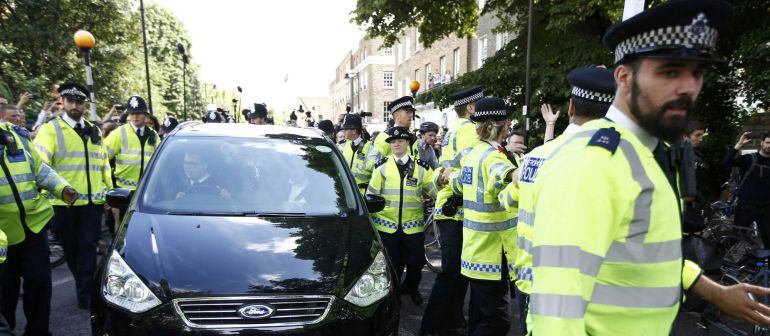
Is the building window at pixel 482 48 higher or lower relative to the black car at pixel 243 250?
higher

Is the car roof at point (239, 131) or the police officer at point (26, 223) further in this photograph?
the car roof at point (239, 131)

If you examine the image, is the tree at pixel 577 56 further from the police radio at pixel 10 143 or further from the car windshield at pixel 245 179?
the police radio at pixel 10 143

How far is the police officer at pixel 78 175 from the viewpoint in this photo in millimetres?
4953

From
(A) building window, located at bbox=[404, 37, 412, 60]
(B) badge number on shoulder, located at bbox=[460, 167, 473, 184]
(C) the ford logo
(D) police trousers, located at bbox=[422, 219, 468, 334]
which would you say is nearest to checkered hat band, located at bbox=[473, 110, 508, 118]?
(B) badge number on shoulder, located at bbox=[460, 167, 473, 184]

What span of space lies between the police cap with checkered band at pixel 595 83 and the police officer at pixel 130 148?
5947 millimetres

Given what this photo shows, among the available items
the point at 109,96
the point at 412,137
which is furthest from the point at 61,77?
the point at 412,137

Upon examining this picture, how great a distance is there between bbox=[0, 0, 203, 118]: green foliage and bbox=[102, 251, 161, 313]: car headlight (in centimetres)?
1540

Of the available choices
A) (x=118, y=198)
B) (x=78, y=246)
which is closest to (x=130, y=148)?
(x=78, y=246)

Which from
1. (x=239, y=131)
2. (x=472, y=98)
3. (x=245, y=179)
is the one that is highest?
(x=472, y=98)

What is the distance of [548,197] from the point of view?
Answer: 1337 millimetres

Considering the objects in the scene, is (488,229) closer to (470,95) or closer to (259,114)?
(470,95)

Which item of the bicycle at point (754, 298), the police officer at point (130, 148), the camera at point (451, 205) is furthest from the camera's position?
the police officer at point (130, 148)

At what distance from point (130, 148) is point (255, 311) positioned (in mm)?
5049

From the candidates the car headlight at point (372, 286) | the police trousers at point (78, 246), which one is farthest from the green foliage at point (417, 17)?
the car headlight at point (372, 286)
